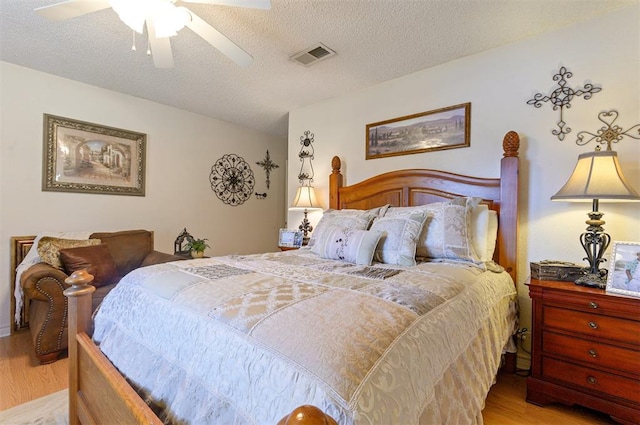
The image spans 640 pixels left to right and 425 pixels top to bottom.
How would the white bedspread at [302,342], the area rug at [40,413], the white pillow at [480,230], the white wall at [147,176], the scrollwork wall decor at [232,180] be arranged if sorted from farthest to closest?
the scrollwork wall decor at [232,180] → the white wall at [147,176] → the white pillow at [480,230] → the area rug at [40,413] → the white bedspread at [302,342]

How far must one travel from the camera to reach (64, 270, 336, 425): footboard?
897 mm

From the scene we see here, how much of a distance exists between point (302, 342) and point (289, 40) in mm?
2240

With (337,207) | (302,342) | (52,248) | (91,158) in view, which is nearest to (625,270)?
(302,342)

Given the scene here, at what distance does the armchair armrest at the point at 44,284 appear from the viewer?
208cm

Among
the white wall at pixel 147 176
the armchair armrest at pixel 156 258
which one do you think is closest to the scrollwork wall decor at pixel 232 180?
the white wall at pixel 147 176

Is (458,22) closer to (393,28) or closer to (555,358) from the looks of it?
(393,28)

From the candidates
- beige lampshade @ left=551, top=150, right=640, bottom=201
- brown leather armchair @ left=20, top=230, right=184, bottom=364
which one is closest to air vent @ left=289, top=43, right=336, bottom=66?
beige lampshade @ left=551, top=150, right=640, bottom=201

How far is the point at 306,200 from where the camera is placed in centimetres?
324

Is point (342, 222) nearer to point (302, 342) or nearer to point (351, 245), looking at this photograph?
point (351, 245)

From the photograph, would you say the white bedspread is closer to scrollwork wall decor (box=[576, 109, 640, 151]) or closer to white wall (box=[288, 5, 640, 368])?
white wall (box=[288, 5, 640, 368])

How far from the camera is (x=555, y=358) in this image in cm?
165

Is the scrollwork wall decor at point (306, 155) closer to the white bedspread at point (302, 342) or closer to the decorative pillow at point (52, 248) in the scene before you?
the white bedspread at point (302, 342)

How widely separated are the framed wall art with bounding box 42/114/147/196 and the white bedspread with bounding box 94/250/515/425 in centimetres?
224

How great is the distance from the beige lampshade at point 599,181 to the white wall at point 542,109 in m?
0.34
